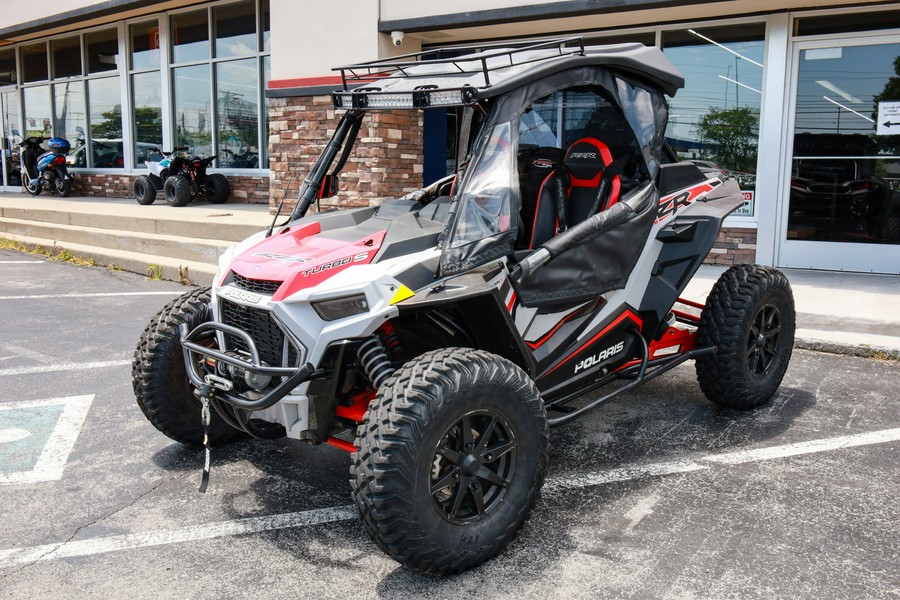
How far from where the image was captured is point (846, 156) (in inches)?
354

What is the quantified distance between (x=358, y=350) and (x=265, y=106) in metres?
11.6

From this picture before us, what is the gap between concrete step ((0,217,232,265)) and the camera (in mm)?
9914

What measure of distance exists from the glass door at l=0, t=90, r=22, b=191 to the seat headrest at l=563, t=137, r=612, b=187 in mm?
19183

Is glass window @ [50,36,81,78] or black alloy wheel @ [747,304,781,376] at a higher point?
glass window @ [50,36,81,78]

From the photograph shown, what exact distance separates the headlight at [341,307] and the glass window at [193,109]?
12575 millimetres

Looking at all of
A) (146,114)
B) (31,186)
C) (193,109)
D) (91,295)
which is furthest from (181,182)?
(31,186)

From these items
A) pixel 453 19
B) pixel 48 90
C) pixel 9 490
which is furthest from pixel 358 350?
pixel 48 90

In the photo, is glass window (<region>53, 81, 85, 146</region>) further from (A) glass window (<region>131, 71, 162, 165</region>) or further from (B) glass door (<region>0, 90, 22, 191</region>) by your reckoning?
(A) glass window (<region>131, 71, 162, 165</region>)

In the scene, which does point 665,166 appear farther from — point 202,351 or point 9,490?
point 9,490

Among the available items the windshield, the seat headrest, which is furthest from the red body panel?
the seat headrest

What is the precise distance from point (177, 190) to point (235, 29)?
10.3 feet

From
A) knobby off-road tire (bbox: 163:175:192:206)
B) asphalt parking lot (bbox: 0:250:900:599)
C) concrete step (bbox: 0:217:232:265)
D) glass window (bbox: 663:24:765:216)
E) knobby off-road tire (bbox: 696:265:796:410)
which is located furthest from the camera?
knobby off-road tire (bbox: 163:175:192:206)

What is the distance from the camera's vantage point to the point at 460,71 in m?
4.05

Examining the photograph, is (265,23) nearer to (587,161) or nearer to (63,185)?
(63,185)
